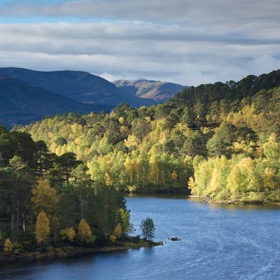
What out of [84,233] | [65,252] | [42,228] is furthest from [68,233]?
[42,228]

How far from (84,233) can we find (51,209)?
22.6 feet

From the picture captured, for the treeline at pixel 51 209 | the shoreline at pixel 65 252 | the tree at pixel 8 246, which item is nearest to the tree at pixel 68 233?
the treeline at pixel 51 209

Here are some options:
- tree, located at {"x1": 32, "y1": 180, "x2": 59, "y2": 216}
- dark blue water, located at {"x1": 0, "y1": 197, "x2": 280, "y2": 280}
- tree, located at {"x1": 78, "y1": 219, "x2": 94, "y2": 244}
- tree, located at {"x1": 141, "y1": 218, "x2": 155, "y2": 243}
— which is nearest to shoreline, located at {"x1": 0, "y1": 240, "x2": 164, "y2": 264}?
tree, located at {"x1": 78, "y1": 219, "x2": 94, "y2": 244}

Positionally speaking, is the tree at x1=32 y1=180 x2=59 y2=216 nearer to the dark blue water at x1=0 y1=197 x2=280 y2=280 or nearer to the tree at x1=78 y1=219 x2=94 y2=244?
the tree at x1=78 y1=219 x2=94 y2=244

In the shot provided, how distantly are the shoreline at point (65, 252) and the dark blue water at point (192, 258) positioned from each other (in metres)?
2.18

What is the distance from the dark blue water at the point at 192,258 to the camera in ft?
301

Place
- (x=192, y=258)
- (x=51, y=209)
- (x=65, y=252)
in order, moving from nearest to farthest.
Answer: (x=192, y=258)
(x=65, y=252)
(x=51, y=209)

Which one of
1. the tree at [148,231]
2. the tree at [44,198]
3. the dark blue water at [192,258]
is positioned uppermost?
the tree at [44,198]

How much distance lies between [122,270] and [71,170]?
3310cm

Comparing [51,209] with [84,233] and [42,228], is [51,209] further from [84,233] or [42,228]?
[84,233]

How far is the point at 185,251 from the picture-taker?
10719cm

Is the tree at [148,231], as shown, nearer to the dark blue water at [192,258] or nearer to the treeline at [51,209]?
the dark blue water at [192,258]

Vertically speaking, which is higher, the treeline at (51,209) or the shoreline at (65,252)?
the treeline at (51,209)

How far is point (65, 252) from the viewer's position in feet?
337
